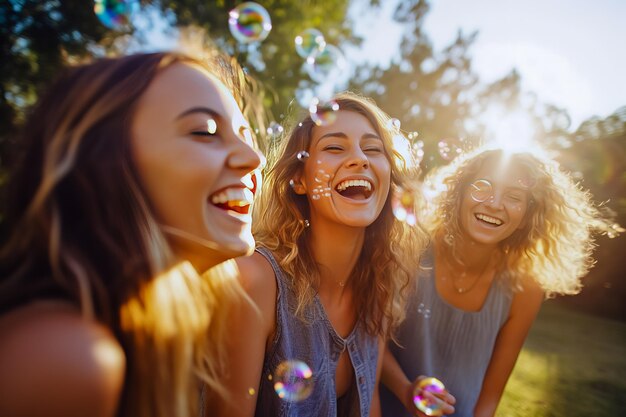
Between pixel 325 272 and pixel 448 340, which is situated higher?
pixel 325 272

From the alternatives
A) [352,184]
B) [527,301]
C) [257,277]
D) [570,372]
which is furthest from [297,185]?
[570,372]

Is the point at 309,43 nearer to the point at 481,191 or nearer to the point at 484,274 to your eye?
the point at 481,191

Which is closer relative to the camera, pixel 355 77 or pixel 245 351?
pixel 245 351

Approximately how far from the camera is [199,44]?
1.65m

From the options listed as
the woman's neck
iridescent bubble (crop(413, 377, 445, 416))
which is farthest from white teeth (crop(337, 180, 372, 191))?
iridescent bubble (crop(413, 377, 445, 416))

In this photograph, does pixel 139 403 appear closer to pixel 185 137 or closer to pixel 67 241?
pixel 67 241

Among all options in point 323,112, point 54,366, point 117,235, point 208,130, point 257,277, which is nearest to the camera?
point 54,366

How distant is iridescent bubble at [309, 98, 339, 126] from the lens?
2.21 metres

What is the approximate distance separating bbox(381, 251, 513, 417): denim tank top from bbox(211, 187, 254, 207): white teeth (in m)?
1.84

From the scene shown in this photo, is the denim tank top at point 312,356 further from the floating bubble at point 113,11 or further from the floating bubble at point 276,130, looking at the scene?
the floating bubble at point 113,11

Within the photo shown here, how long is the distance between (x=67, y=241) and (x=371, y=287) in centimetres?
175

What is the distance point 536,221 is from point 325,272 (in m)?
1.75

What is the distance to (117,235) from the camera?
1021 mm

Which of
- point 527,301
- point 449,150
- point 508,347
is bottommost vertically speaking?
point 508,347
